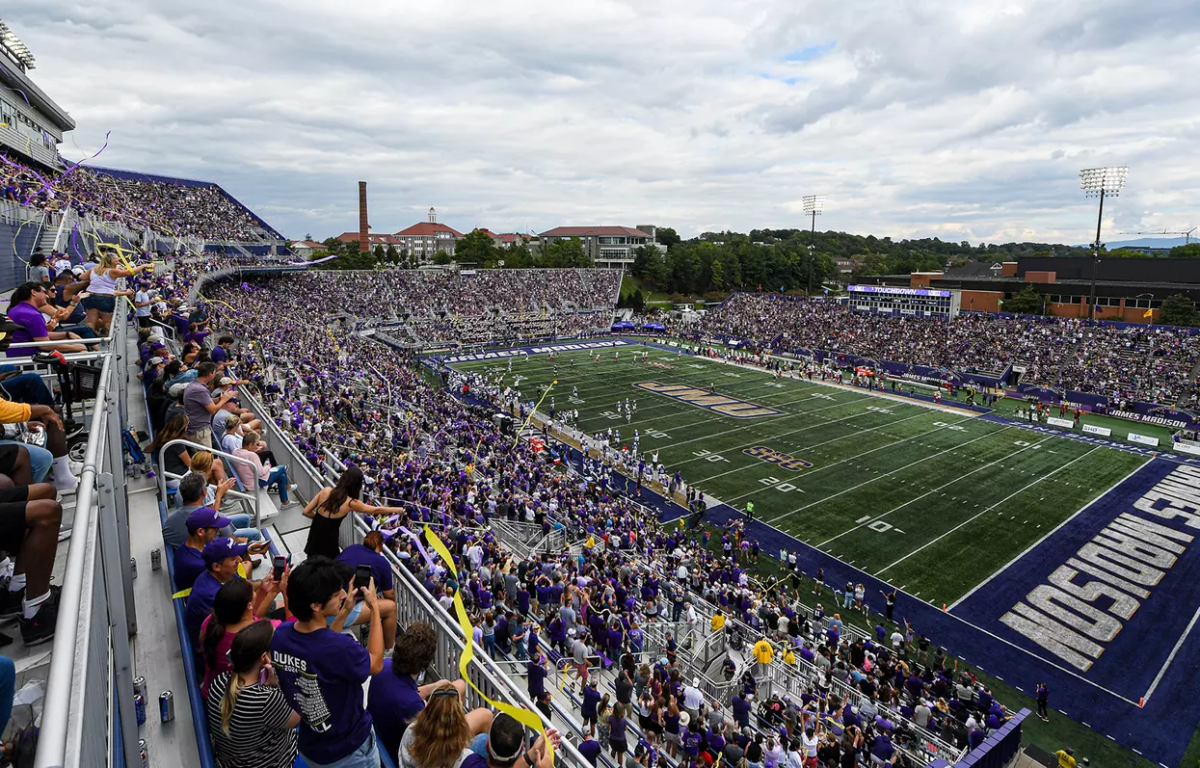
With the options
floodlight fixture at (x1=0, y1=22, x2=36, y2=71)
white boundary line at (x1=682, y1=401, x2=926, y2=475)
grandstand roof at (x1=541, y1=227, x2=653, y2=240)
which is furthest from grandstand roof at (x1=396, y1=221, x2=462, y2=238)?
white boundary line at (x1=682, y1=401, x2=926, y2=475)

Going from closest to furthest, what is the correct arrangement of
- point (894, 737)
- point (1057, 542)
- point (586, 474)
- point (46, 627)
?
1. point (46, 627)
2. point (894, 737)
3. point (1057, 542)
4. point (586, 474)

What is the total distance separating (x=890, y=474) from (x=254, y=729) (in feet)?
90.0

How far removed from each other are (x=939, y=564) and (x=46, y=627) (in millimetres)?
21224

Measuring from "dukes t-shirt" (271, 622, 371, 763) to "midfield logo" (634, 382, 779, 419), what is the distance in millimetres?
33577

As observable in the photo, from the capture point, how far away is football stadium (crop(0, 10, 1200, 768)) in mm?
3604

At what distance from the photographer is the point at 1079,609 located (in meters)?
17.4

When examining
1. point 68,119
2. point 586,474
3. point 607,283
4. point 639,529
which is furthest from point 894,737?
point 607,283

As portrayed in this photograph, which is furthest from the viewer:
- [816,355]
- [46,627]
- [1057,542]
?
[816,355]

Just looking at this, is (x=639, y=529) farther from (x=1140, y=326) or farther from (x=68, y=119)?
(x=68, y=119)

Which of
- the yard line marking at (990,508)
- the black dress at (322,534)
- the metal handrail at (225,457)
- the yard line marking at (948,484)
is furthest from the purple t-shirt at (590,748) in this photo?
the yard line marking at (948,484)

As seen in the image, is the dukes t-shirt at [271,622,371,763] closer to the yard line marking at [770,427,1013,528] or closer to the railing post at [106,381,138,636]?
the railing post at [106,381,138,636]

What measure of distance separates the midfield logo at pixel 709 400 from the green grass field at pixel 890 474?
82 cm

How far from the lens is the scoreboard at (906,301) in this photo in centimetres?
5506

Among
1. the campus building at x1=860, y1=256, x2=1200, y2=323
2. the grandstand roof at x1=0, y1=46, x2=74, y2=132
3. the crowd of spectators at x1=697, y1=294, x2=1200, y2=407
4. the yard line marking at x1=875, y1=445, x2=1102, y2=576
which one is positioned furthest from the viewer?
the campus building at x1=860, y1=256, x2=1200, y2=323
